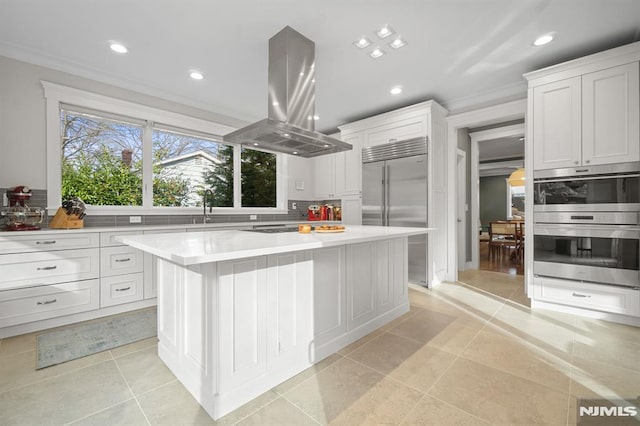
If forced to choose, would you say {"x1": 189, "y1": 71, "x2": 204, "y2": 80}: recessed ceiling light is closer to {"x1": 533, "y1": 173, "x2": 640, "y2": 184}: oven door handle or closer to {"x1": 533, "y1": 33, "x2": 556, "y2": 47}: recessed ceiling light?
{"x1": 533, "y1": 33, "x2": 556, "y2": 47}: recessed ceiling light

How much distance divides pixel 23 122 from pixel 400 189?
14.1ft

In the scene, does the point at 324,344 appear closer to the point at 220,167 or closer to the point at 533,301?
the point at 533,301

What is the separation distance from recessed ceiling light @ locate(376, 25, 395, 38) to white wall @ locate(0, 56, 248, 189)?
3239 mm

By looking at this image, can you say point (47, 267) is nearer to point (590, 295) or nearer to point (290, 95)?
point (290, 95)

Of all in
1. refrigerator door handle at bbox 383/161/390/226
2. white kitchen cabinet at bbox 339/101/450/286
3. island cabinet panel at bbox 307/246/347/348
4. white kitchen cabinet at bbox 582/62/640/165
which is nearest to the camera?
island cabinet panel at bbox 307/246/347/348

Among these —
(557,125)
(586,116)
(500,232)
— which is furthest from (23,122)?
(500,232)

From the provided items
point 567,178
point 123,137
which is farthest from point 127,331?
point 567,178

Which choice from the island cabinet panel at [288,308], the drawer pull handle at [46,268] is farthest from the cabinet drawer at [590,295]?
the drawer pull handle at [46,268]

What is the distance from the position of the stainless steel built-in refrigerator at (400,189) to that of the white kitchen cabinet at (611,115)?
161cm

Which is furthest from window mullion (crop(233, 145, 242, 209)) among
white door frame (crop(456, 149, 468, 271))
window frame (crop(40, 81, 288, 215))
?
white door frame (crop(456, 149, 468, 271))

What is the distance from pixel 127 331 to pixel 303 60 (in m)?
2.83

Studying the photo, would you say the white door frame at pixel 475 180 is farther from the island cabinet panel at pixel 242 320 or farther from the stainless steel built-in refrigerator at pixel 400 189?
the island cabinet panel at pixel 242 320

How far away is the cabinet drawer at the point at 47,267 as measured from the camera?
2393mm

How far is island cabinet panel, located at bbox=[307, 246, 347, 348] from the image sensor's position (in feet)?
6.51
